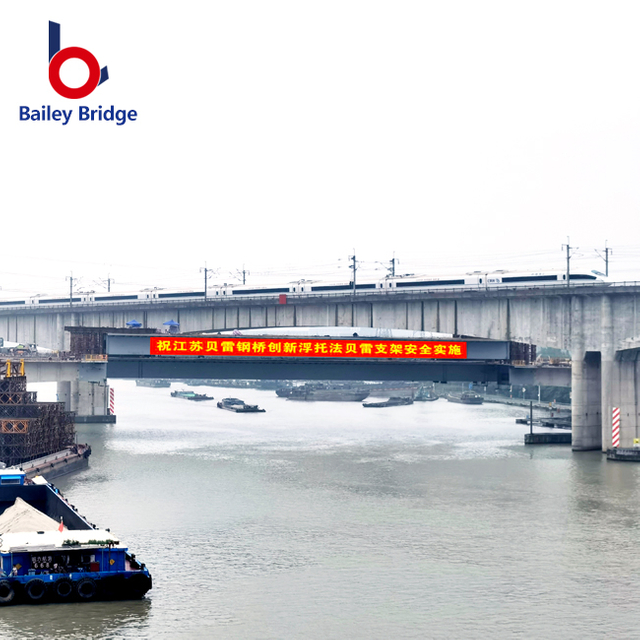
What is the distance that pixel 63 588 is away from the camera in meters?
39.5

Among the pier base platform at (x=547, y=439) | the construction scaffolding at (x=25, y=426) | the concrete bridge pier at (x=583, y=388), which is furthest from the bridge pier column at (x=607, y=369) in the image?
the construction scaffolding at (x=25, y=426)

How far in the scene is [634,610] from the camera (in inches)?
1511

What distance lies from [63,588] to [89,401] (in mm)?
79706

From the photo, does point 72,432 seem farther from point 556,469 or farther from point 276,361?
point 556,469

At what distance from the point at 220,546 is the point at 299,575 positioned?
637cm

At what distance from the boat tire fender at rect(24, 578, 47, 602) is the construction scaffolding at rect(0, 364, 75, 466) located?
3599 centimetres

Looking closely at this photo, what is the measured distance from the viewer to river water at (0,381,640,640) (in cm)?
3697

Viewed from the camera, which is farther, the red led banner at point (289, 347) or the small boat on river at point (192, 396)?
the small boat on river at point (192, 396)

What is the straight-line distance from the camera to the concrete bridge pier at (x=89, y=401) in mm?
116125

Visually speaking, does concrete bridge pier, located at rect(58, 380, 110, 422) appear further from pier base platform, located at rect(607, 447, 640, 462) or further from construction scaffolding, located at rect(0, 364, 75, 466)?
pier base platform, located at rect(607, 447, 640, 462)

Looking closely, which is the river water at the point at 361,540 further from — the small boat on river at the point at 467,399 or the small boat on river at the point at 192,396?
the small boat on river at the point at 192,396

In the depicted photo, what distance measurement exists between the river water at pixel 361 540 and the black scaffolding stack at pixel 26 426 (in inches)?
164

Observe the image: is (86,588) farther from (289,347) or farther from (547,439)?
(547,439)

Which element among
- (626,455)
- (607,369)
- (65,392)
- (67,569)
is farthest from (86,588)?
(65,392)
